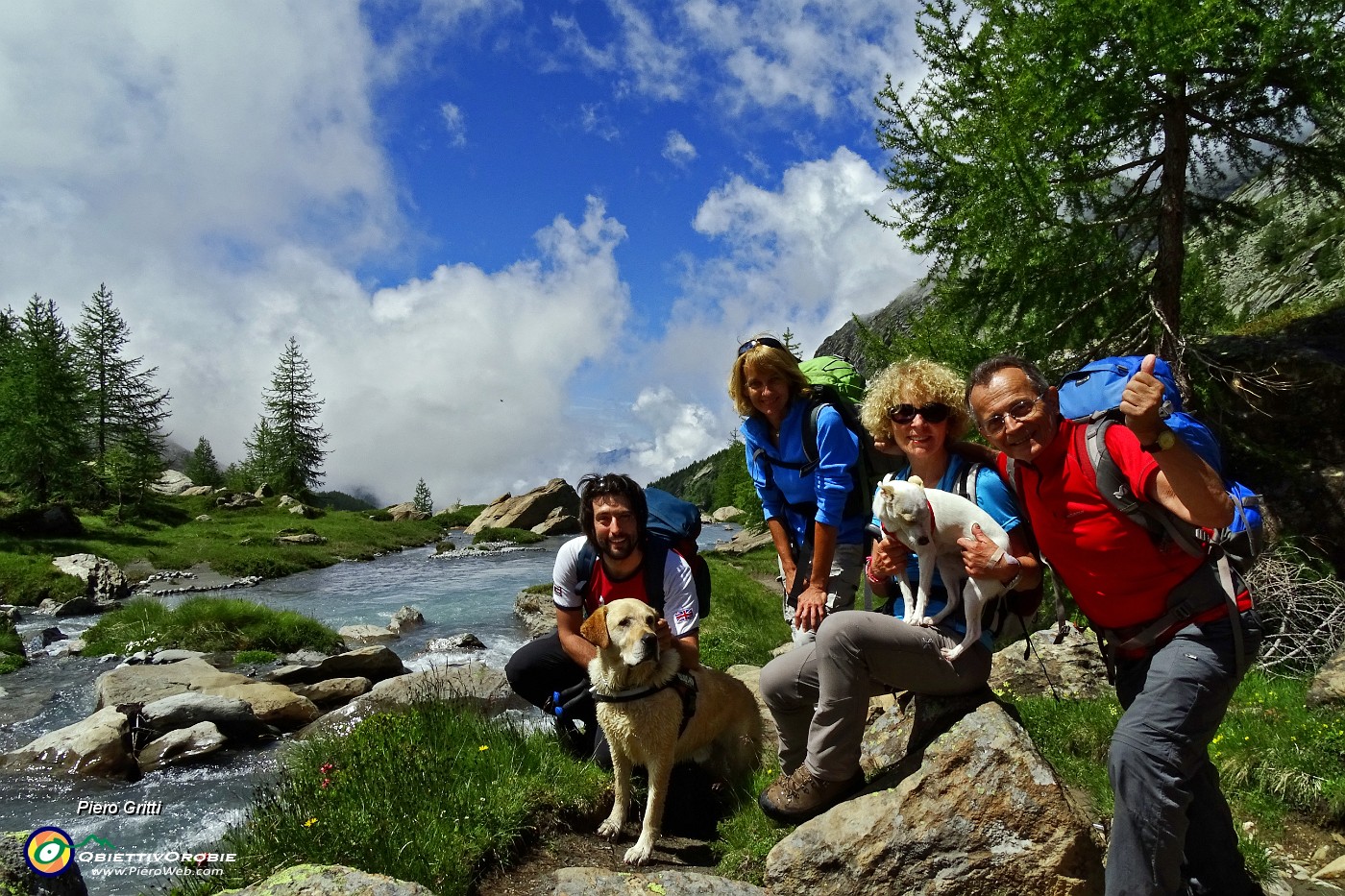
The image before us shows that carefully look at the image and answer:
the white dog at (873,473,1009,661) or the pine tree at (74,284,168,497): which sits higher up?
the pine tree at (74,284,168,497)

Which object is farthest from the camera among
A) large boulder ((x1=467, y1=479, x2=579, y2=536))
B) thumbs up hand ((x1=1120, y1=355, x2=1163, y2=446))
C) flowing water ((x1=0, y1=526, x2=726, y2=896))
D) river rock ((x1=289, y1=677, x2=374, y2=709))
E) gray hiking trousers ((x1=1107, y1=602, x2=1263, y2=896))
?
large boulder ((x1=467, y1=479, x2=579, y2=536))

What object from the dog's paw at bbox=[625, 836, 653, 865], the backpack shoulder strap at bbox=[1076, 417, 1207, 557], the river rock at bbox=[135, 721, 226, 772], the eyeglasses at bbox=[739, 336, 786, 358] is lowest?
the river rock at bbox=[135, 721, 226, 772]

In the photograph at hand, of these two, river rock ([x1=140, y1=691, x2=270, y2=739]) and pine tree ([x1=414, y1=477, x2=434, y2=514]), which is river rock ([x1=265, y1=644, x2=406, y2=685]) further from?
pine tree ([x1=414, y1=477, x2=434, y2=514])

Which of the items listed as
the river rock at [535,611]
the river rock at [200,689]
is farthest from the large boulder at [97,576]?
the river rock at [200,689]

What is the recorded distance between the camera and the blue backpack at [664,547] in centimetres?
558

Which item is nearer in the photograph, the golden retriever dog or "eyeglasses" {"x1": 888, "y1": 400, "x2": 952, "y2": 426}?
"eyeglasses" {"x1": 888, "y1": 400, "x2": 952, "y2": 426}

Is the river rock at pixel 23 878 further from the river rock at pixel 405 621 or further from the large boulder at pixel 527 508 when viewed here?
the large boulder at pixel 527 508

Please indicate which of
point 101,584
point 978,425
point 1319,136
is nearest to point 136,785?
point 978,425

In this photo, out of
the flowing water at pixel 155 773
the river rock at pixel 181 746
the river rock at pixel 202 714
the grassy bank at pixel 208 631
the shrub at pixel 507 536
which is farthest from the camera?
the shrub at pixel 507 536

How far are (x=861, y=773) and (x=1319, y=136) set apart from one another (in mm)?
12244

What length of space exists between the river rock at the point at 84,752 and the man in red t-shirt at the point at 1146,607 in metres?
10.6

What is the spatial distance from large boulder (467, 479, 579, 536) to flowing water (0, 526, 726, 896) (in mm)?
32432

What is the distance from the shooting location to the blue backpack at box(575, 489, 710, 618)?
5.58m

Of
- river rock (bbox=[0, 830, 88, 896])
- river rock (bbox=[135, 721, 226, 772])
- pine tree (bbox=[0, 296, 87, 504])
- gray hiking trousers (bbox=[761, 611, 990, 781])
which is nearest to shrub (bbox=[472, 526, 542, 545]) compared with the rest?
pine tree (bbox=[0, 296, 87, 504])
